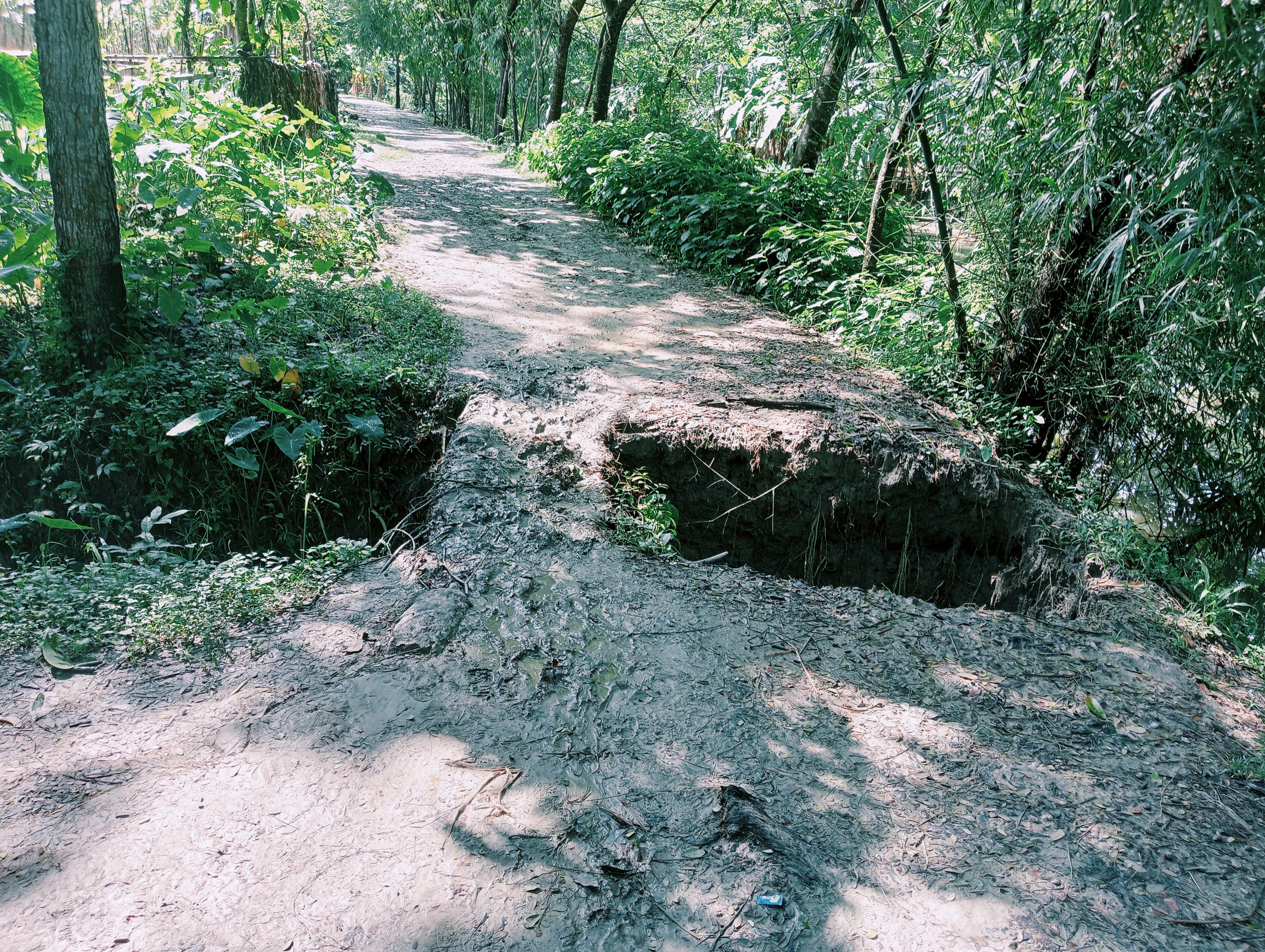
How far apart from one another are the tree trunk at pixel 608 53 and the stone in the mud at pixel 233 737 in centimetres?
1279

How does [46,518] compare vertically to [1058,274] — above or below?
below

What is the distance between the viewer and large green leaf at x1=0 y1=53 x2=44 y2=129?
4.93 metres

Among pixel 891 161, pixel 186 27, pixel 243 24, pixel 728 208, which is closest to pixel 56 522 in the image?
pixel 891 161

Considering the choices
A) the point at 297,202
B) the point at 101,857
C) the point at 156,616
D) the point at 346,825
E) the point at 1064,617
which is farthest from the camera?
the point at 297,202

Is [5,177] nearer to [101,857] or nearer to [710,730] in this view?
[101,857]

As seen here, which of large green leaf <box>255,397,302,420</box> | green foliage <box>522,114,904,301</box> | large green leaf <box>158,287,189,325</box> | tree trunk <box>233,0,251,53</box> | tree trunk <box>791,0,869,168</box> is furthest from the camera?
tree trunk <box>233,0,251,53</box>

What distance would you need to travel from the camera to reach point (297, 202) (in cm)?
690

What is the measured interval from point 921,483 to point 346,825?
3.55 metres

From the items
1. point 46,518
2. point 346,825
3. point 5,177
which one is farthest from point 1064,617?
point 5,177

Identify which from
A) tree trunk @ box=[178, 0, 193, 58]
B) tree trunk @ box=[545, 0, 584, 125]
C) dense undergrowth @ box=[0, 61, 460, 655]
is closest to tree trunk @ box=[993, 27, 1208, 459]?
dense undergrowth @ box=[0, 61, 460, 655]

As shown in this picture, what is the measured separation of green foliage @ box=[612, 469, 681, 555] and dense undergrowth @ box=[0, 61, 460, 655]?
1.19m

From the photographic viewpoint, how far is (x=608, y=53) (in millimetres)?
13258

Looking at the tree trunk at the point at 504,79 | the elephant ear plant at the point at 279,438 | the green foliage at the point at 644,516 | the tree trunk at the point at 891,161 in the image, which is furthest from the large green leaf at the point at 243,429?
the tree trunk at the point at 504,79

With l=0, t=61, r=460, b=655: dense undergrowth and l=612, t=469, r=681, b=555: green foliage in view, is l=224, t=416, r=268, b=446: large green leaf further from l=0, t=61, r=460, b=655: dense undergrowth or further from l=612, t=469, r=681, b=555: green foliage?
l=612, t=469, r=681, b=555: green foliage
